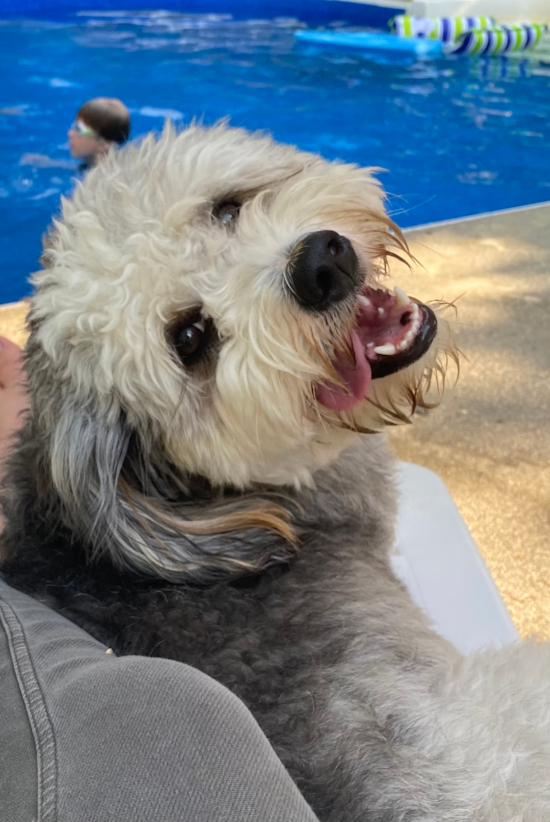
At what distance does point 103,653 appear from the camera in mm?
976

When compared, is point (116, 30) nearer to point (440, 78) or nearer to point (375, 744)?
point (440, 78)

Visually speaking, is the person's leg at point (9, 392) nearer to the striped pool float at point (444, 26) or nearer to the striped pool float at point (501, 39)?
the striped pool float at point (501, 39)

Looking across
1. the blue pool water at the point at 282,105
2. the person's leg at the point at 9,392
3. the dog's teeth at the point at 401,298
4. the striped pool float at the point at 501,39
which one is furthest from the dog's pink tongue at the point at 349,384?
the striped pool float at the point at 501,39

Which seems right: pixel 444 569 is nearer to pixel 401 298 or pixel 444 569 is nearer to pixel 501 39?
pixel 401 298

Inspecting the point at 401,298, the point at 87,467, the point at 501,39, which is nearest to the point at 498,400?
the point at 401,298

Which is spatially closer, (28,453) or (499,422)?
(28,453)

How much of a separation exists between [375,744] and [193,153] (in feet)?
3.63

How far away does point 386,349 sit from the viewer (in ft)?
4.30

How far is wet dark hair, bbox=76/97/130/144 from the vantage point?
4863 mm

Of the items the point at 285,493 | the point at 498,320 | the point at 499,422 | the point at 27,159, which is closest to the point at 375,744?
the point at 285,493

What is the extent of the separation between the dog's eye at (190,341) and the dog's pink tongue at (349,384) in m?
0.23

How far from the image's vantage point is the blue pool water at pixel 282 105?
5597 millimetres

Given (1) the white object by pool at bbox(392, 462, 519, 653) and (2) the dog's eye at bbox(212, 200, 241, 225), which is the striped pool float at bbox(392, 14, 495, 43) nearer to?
(1) the white object by pool at bbox(392, 462, 519, 653)

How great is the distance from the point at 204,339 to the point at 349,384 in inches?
11.0
